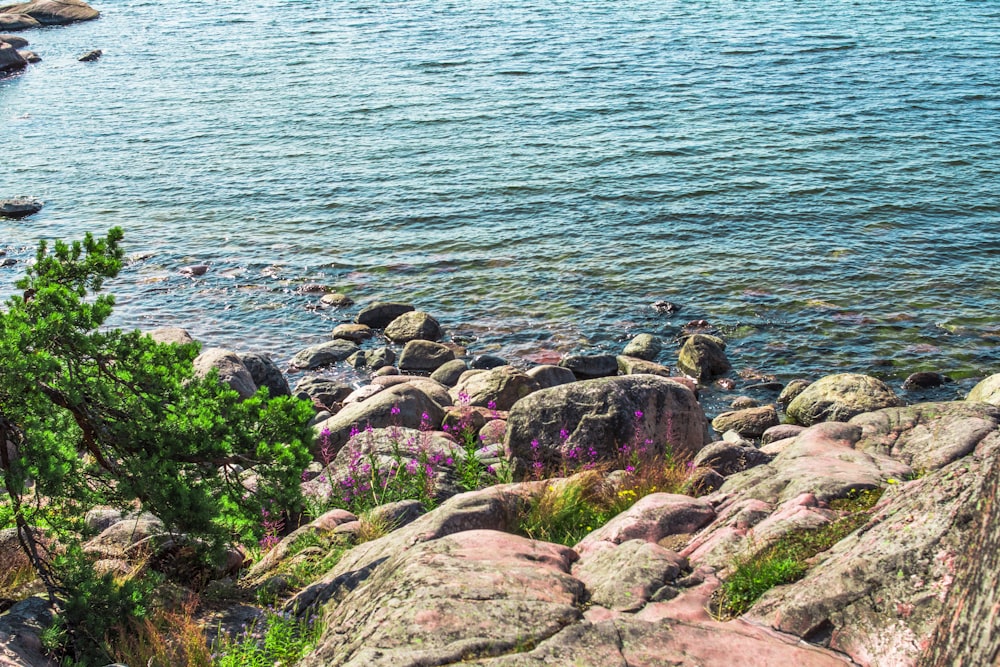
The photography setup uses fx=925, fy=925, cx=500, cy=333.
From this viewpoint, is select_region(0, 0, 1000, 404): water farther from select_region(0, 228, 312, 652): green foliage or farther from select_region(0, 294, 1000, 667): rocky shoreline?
select_region(0, 228, 312, 652): green foliage

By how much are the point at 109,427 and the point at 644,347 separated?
11568 mm

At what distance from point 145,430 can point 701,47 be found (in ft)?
114

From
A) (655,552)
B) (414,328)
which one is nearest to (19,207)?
(414,328)

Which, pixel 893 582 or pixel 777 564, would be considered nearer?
pixel 893 582

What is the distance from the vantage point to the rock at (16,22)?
5753cm

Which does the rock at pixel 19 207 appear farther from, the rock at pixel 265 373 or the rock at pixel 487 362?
the rock at pixel 487 362

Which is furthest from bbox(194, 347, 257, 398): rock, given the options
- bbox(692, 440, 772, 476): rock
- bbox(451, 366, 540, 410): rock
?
bbox(692, 440, 772, 476): rock

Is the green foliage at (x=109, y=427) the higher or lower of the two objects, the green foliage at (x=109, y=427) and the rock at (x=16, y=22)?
the lower

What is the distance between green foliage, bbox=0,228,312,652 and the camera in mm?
7203

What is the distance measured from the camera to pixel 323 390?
17.2m

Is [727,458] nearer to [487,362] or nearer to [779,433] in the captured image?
[779,433]

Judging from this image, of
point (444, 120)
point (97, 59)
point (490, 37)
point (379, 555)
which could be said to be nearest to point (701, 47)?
point (490, 37)

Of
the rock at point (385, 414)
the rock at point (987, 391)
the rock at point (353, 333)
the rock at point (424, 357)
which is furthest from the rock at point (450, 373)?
the rock at point (987, 391)

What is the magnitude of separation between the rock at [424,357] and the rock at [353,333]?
5.03 ft
